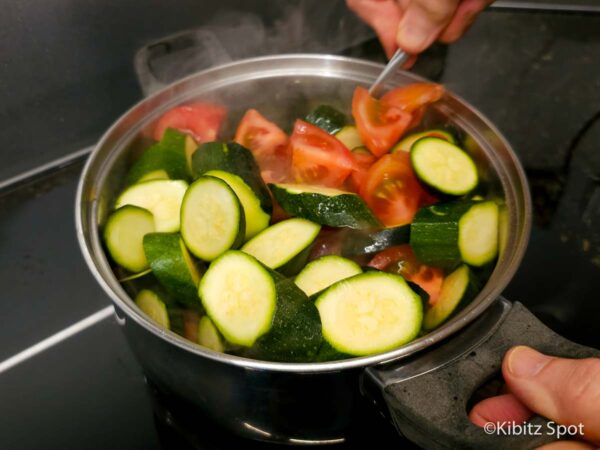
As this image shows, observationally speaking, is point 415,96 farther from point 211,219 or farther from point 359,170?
point 211,219

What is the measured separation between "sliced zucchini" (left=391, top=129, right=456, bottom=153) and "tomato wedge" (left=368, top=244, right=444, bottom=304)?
0.30 metres

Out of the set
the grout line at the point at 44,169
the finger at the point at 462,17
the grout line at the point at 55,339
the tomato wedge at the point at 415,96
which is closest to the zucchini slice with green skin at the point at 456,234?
the tomato wedge at the point at 415,96

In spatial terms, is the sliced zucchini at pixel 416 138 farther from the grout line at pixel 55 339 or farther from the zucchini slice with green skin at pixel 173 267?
the grout line at pixel 55 339

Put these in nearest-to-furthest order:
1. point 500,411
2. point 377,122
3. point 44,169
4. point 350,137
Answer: point 500,411
point 377,122
point 350,137
point 44,169

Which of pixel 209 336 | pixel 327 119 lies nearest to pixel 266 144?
pixel 327 119

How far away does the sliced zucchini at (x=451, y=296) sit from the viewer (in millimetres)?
1109

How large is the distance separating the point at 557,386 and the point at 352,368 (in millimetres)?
319

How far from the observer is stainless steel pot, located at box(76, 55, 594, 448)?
884mm

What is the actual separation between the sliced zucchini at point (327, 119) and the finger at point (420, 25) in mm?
259

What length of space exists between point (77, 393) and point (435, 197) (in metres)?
0.97

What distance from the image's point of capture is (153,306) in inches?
44.8

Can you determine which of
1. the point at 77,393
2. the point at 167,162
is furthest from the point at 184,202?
the point at 77,393

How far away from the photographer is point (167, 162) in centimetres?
139

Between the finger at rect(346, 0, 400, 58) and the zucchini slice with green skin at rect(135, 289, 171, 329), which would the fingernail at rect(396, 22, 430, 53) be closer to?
the finger at rect(346, 0, 400, 58)
